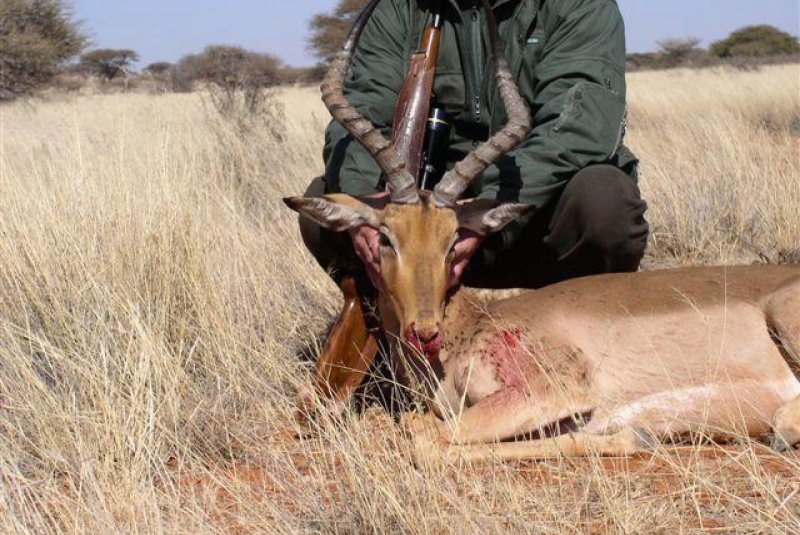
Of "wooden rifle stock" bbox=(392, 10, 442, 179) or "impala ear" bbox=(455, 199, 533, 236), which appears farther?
"wooden rifle stock" bbox=(392, 10, 442, 179)

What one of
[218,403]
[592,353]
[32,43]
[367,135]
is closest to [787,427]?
[592,353]

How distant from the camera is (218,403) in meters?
4.17

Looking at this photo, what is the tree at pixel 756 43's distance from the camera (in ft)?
149

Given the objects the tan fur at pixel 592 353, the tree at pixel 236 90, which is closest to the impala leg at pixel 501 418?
the tan fur at pixel 592 353

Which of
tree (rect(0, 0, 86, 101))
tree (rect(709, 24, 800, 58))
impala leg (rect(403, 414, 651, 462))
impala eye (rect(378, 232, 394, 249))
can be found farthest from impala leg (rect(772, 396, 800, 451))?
tree (rect(709, 24, 800, 58))

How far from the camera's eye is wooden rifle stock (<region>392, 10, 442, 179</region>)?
186 inches

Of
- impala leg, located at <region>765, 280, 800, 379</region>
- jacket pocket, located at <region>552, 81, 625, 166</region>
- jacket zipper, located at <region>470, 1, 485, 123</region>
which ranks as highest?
jacket zipper, located at <region>470, 1, 485, 123</region>

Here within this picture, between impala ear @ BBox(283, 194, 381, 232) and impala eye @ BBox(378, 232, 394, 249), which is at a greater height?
impala ear @ BBox(283, 194, 381, 232)

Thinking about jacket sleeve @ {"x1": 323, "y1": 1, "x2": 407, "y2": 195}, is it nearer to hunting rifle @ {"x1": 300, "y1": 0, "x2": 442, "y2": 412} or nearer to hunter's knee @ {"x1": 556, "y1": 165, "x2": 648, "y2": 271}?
hunting rifle @ {"x1": 300, "y1": 0, "x2": 442, "y2": 412}

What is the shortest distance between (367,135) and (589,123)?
119cm

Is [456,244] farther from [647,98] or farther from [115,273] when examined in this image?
[647,98]

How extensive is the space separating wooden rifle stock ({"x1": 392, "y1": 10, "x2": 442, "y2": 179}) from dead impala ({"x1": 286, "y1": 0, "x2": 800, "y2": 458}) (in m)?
0.50

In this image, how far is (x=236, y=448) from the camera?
13.1 feet

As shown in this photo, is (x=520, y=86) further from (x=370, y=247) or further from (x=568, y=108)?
(x=370, y=247)
